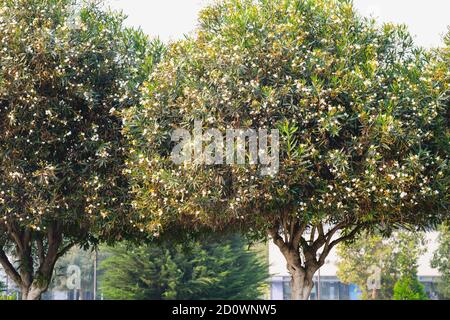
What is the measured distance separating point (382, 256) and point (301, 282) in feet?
83.3

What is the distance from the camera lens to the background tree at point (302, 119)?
57.5ft

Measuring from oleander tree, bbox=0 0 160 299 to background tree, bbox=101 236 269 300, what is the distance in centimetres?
2026

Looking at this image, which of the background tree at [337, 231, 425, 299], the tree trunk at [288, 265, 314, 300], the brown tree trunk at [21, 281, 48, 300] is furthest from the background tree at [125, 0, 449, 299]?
the background tree at [337, 231, 425, 299]

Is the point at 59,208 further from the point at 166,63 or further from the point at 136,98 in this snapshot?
the point at 166,63

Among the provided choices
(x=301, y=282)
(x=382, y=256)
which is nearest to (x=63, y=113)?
(x=301, y=282)

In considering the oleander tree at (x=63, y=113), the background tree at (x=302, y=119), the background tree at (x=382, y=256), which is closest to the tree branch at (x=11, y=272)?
the oleander tree at (x=63, y=113)

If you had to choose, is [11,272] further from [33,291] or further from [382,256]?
[382,256]

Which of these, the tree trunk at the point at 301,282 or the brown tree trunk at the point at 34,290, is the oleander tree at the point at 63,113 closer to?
the brown tree trunk at the point at 34,290

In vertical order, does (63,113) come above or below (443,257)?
above

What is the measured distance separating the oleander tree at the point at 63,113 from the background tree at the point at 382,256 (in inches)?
1065

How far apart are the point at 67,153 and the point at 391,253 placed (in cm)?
3079

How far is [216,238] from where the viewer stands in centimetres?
2514

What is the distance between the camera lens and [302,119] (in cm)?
1758
